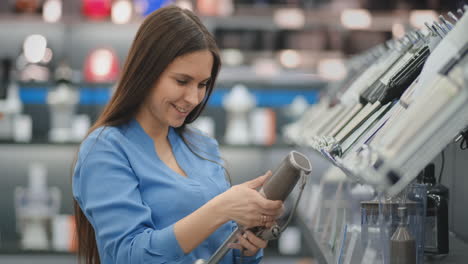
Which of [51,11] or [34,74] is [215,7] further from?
[34,74]

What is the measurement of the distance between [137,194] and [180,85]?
0.29 m

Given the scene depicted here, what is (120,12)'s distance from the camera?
5.18m

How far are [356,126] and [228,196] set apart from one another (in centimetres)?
35

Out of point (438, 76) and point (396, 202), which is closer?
point (438, 76)

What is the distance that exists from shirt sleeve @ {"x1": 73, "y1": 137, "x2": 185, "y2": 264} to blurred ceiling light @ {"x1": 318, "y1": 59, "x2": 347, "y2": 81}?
3.75 meters

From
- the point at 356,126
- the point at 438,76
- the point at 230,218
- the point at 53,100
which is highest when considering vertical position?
the point at 438,76

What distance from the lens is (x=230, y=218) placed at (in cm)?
152

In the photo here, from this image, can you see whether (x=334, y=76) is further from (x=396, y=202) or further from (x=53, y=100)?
(x=396, y=202)

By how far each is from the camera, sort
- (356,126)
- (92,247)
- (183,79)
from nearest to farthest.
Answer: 1. (356,126)
2. (183,79)
3. (92,247)

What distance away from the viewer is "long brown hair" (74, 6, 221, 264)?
5.57ft

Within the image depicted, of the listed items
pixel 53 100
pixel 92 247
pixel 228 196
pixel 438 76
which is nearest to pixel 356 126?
pixel 228 196

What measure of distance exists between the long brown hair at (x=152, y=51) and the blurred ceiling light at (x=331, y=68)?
358 cm

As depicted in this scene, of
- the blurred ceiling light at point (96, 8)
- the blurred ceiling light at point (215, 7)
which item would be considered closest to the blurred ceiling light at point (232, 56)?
the blurred ceiling light at point (215, 7)

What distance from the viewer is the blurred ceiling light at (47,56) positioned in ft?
16.9
